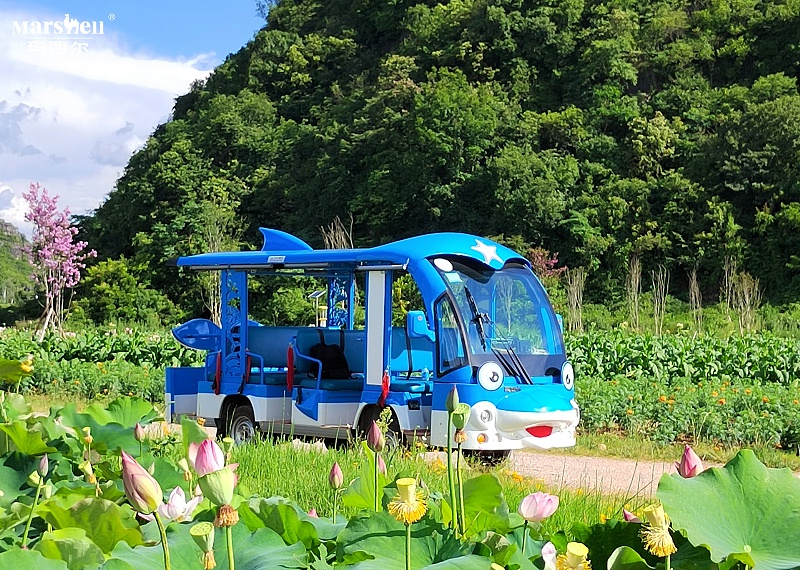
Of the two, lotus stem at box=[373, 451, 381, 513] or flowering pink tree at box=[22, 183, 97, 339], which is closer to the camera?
lotus stem at box=[373, 451, 381, 513]

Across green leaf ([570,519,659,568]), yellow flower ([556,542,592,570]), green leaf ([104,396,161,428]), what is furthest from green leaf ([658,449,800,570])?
green leaf ([104,396,161,428])

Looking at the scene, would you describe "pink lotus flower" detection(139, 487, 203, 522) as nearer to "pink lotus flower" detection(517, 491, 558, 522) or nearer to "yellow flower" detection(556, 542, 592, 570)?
"pink lotus flower" detection(517, 491, 558, 522)

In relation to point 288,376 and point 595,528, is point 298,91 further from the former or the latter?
point 595,528

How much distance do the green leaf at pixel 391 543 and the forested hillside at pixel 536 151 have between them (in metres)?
31.5

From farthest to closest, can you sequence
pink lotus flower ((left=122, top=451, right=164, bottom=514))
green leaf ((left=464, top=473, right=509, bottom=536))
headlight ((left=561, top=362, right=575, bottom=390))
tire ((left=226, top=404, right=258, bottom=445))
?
tire ((left=226, top=404, right=258, bottom=445)) < headlight ((left=561, top=362, right=575, bottom=390)) < green leaf ((left=464, top=473, right=509, bottom=536)) < pink lotus flower ((left=122, top=451, right=164, bottom=514))

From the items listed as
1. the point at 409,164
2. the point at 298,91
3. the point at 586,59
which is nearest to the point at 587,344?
the point at 409,164

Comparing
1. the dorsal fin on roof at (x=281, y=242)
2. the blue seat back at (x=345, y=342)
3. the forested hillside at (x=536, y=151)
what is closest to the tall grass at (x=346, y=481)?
the blue seat back at (x=345, y=342)

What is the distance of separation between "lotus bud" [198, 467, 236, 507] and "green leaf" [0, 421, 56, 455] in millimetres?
1715

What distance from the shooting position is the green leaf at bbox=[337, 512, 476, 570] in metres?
1.69

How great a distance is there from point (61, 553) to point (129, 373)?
1385 centimetres

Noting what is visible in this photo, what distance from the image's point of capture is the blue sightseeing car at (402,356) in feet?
26.3

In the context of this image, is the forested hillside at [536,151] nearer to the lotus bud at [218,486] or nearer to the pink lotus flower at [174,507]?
the pink lotus flower at [174,507]

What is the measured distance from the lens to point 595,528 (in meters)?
1.78

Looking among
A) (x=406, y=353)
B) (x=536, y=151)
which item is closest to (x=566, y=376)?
(x=406, y=353)
